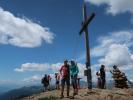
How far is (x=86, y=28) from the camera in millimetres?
24453

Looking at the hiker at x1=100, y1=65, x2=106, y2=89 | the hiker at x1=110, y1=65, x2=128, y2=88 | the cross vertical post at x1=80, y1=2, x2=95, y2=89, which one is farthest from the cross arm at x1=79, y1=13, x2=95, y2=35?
the hiker at x1=110, y1=65, x2=128, y2=88

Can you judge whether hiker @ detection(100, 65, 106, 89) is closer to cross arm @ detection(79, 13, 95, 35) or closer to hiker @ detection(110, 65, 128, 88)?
hiker @ detection(110, 65, 128, 88)

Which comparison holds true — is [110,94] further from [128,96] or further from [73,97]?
[73,97]

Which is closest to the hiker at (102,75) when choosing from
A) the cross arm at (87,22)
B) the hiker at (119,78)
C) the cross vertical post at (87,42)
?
the hiker at (119,78)

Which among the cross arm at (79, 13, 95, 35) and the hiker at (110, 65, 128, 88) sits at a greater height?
the cross arm at (79, 13, 95, 35)

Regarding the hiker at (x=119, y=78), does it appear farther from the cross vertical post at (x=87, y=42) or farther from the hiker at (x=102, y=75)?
the cross vertical post at (x=87, y=42)

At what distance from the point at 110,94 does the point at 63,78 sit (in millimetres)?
3523

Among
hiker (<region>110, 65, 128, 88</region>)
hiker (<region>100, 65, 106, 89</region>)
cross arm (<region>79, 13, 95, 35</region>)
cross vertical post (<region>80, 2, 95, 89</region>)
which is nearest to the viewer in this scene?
cross arm (<region>79, 13, 95, 35</region>)

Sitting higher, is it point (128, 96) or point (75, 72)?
point (75, 72)

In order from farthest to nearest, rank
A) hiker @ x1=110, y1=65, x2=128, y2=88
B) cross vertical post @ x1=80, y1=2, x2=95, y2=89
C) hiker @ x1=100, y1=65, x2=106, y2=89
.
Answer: hiker @ x1=110, y1=65, x2=128, y2=88, hiker @ x1=100, y1=65, x2=106, y2=89, cross vertical post @ x1=80, y1=2, x2=95, y2=89

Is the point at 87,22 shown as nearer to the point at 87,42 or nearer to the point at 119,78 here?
the point at 87,42

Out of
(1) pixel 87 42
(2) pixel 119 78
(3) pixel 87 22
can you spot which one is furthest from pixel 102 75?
(3) pixel 87 22

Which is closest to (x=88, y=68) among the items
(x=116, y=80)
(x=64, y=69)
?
(x=64, y=69)

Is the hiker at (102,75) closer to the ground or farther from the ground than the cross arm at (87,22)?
closer to the ground
